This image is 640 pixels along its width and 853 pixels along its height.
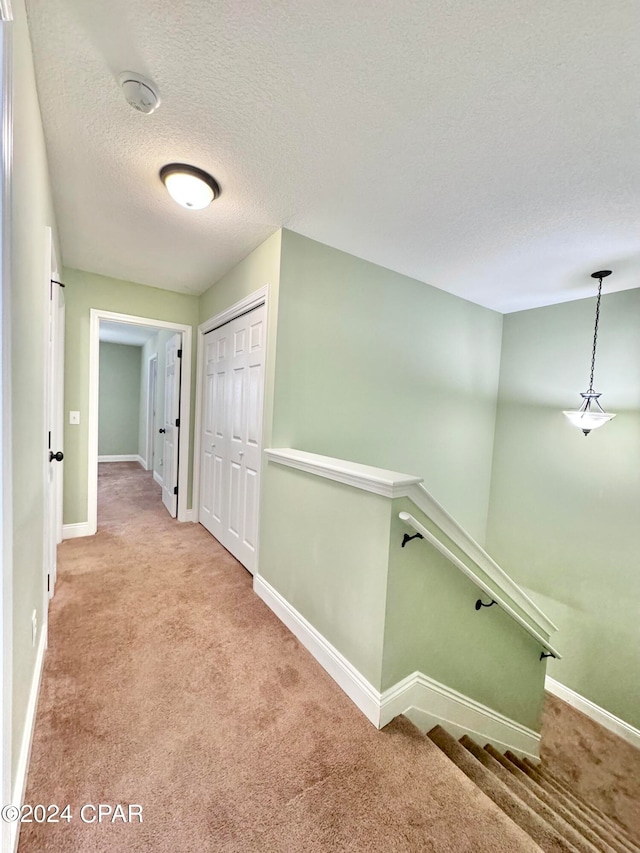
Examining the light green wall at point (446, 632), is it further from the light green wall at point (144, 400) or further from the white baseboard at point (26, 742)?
the light green wall at point (144, 400)

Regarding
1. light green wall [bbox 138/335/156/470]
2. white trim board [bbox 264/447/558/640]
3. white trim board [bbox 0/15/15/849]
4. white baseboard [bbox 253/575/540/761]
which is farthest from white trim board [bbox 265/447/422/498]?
light green wall [bbox 138/335/156/470]

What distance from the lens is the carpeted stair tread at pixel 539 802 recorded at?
130 cm

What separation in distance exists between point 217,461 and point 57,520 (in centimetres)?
132

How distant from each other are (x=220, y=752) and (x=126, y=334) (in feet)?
19.3

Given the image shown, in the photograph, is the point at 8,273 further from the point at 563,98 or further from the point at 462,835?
the point at 462,835

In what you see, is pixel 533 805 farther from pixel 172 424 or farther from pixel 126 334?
pixel 126 334

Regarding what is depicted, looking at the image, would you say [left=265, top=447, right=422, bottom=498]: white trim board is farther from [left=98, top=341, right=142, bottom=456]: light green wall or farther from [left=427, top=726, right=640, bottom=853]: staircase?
Answer: [left=98, top=341, right=142, bottom=456]: light green wall

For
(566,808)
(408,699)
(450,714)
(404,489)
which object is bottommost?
(566,808)

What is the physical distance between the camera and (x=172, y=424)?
153 inches

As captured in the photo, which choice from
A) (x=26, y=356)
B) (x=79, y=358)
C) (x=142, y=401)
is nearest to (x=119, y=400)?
(x=142, y=401)

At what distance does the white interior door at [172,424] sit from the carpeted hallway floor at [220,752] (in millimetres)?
1708

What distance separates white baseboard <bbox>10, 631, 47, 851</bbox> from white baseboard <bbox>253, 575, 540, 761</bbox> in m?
1.17

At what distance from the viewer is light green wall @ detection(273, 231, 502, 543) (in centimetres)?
238

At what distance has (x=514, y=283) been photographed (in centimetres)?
302
